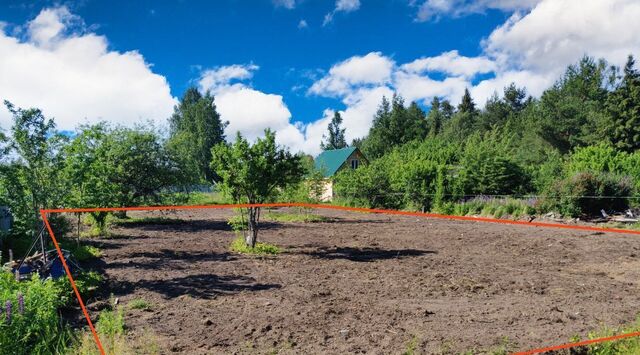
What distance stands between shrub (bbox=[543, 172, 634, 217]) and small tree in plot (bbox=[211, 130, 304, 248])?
13.3 metres

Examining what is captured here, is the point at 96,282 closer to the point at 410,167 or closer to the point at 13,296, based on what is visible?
the point at 13,296

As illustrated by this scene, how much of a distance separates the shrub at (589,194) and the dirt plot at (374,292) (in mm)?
5939

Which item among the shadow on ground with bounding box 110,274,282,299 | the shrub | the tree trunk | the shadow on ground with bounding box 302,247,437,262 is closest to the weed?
the shadow on ground with bounding box 110,274,282,299

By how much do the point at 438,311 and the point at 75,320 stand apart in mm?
4572

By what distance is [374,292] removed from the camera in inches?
270

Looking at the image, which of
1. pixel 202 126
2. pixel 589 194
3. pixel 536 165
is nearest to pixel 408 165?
pixel 589 194

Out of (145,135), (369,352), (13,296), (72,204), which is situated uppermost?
(145,135)

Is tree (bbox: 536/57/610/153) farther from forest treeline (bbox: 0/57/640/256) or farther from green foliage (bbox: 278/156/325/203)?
green foliage (bbox: 278/156/325/203)

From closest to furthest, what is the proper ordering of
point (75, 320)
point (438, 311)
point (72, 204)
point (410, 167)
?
point (75, 320), point (438, 311), point (72, 204), point (410, 167)

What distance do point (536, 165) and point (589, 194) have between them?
1429 centimetres

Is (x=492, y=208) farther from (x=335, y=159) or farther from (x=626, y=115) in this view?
Answer: (x=335, y=159)

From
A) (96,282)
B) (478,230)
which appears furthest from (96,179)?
(478,230)

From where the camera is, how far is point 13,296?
4543 millimetres

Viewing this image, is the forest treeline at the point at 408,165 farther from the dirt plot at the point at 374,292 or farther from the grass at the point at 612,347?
the grass at the point at 612,347
